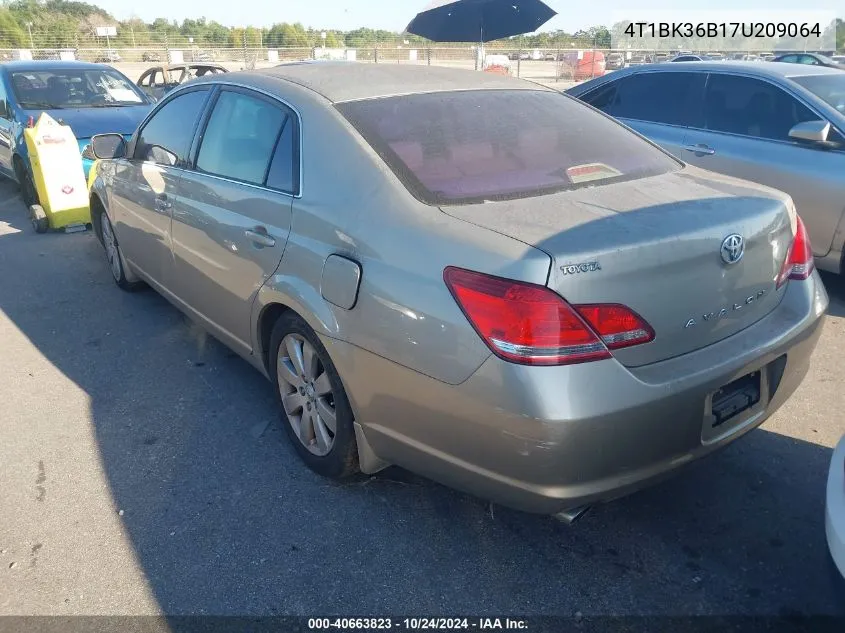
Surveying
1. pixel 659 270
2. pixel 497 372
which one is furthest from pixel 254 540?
pixel 659 270

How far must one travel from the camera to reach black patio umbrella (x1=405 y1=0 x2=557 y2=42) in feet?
40.2

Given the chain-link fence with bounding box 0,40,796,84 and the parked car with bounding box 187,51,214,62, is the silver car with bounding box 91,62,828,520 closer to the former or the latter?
the chain-link fence with bounding box 0,40,796,84

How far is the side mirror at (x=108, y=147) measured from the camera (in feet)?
15.1

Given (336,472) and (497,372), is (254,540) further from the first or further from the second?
(497,372)

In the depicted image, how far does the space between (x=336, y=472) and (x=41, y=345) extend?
105 inches

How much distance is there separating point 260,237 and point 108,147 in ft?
7.55

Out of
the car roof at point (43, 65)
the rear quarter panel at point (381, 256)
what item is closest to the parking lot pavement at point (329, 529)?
the rear quarter panel at point (381, 256)

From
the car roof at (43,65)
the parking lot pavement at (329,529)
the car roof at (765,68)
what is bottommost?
the parking lot pavement at (329,529)

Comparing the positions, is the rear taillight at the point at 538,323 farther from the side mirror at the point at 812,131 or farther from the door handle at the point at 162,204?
the side mirror at the point at 812,131

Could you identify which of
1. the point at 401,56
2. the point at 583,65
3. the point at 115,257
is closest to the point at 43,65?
the point at 115,257

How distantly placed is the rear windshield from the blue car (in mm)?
5717

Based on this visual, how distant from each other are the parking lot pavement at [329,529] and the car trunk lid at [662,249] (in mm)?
817

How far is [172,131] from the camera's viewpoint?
4.00 metres

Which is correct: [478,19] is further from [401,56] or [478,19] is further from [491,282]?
[401,56]
